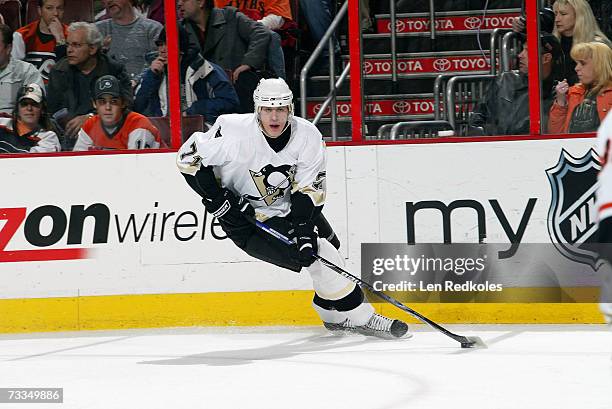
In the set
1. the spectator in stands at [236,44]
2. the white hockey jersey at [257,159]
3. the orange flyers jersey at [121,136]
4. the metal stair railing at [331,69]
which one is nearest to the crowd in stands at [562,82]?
the metal stair railing at [331,69]

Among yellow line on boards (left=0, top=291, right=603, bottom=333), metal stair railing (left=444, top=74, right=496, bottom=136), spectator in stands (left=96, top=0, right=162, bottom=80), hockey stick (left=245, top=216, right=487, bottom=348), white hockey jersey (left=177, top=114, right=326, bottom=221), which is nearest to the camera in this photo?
hockey stick (left=245, top=216, right=487, bottom=348)

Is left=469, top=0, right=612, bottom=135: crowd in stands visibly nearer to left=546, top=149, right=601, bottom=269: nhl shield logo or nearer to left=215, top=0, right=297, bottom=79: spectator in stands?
left=546, top=149, right=601, bottom=269: nhl shield logo

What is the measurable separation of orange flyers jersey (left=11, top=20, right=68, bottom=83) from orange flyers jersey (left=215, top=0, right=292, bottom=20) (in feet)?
3.04

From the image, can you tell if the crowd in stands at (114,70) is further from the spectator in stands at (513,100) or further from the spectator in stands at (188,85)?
the spectator in stands at (513,100)

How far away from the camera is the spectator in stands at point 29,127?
671cm

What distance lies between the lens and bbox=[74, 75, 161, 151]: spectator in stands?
22.0 feet

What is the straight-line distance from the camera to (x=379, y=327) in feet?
19.8

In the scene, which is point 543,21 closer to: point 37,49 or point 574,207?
point 574,207

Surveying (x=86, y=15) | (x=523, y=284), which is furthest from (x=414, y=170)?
(x=86, y=15)

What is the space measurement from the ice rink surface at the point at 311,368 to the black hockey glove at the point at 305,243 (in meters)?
0.41

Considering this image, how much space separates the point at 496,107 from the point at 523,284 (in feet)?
3.07

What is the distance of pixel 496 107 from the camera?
6391 mm

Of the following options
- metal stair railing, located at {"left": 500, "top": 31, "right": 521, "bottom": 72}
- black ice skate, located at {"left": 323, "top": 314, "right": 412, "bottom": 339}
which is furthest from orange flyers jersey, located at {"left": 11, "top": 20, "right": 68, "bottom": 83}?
metal stair railing, located at {"left": 500, "top": 31, "right": 521, "bottom": 72}

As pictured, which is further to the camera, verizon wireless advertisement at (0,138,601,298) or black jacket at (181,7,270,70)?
black jacket at (181,7,270,70)
